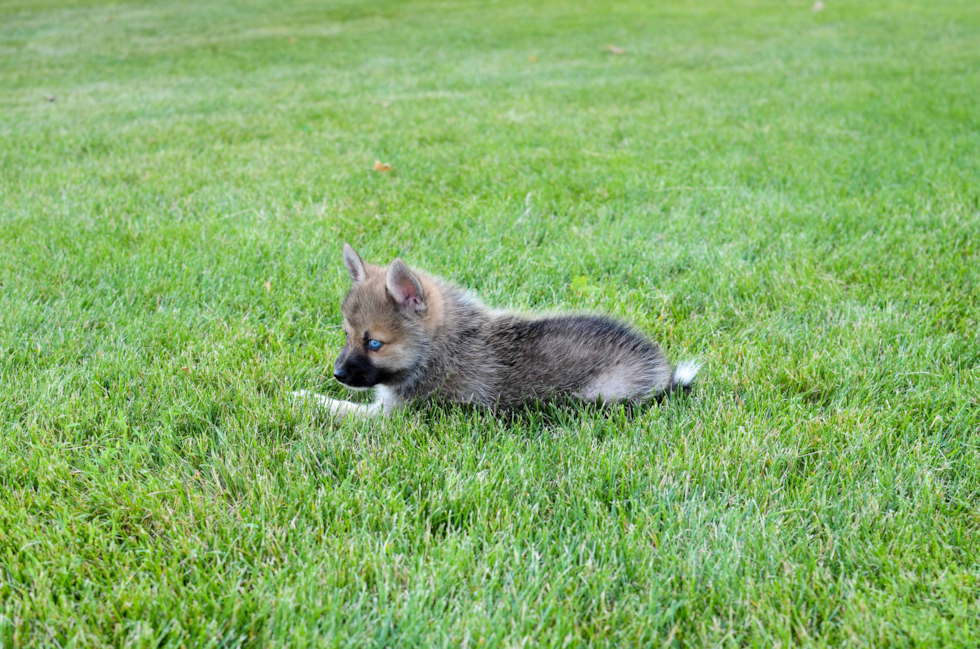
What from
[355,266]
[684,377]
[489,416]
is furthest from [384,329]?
[684,377]

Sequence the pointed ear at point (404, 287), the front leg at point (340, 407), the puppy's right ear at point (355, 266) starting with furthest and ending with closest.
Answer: the puppy's right ear at point (355, 266)
the pointed ear at point (404, 287)
the front leg at point (340, 407)

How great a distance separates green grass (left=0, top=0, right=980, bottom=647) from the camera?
6.87 feet

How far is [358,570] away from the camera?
218 centimetres

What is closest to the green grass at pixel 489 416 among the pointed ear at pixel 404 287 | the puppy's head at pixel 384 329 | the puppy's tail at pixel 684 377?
the puppy's tail at pixel 684 377

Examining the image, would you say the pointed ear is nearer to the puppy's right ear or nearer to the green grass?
the puppy's right ear

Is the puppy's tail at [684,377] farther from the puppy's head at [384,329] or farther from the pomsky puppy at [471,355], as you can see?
the puppy's head at [384,329]

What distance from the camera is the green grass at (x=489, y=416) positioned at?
82.4 inches

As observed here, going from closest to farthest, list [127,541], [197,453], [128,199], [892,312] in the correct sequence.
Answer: [127,541] < [197,453] < [892,312] < [128,199]

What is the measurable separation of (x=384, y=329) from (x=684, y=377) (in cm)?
135

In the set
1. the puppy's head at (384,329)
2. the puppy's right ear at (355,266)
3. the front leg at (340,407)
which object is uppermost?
the puppy's right ear at (355,266)

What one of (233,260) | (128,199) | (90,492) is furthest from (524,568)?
(128,199)

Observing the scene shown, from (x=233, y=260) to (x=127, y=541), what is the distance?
8.32 ft

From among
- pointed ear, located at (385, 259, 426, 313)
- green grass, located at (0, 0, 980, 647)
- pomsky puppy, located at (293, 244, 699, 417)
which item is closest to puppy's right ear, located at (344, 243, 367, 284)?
pomsky puppy, located at (293, 244, 699, 417)

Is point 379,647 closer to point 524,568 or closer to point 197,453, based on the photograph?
point 524,568
